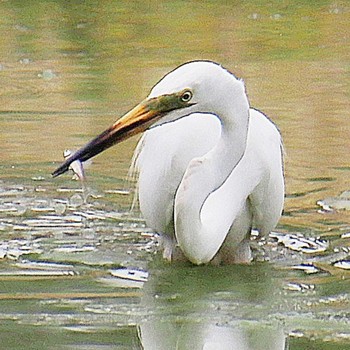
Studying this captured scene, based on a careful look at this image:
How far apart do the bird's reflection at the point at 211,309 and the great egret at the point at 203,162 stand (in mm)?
140

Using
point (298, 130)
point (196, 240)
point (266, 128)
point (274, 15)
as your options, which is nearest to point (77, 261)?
point (196, 240)

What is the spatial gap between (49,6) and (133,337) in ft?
37.1

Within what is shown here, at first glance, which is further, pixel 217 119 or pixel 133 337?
pixel 217 119

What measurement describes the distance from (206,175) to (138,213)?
56.9 inches

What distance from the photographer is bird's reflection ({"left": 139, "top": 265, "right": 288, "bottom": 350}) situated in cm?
469

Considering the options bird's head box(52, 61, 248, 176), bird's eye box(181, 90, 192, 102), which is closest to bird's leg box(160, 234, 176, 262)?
bird's head box(52, 61, 248, 176)

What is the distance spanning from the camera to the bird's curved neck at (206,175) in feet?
17.7

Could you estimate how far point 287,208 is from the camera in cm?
696

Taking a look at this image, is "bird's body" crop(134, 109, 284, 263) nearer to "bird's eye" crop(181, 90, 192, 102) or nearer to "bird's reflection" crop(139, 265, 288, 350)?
"bird's reflection" crop(139, 265, 288, 350)

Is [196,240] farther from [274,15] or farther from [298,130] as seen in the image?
[274,15]

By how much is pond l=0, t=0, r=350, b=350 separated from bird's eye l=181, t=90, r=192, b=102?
2.80 feet

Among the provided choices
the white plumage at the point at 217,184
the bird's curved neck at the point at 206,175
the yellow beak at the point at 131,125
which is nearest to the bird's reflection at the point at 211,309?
the white plumage at the point at 217,184

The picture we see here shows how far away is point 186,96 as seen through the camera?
17.1 feet

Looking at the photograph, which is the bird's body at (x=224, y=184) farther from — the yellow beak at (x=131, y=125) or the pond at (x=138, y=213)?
the yellow beak at (x=131, y=125)
